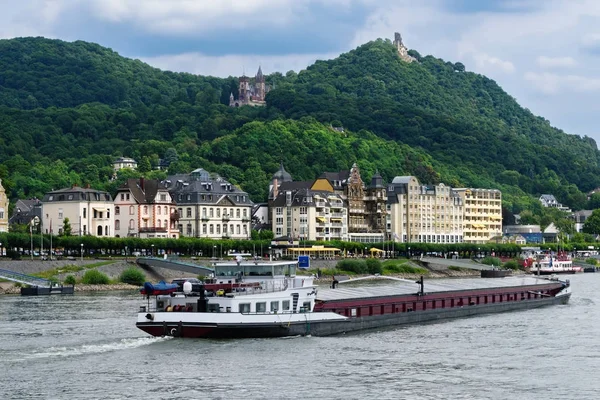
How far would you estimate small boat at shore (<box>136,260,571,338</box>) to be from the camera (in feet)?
197

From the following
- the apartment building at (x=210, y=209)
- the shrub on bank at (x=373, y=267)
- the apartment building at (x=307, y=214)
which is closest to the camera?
the shrub on bank at (x=373, y=267)

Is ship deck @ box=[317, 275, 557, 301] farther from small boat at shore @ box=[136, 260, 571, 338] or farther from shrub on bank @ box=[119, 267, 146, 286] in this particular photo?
shrub on bank @ box=[119, 267, 146, 286]

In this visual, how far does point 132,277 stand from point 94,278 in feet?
17.7

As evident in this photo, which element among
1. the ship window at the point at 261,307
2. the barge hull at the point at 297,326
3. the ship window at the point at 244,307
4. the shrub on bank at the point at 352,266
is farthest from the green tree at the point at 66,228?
the ship window at the point at 244,307

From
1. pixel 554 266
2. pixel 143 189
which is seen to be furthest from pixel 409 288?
pixel 554 266

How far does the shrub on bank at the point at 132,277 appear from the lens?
374 feet

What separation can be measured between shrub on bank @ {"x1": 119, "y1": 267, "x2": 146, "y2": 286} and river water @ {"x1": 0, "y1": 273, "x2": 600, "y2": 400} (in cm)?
4077

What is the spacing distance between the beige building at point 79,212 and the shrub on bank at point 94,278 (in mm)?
32186

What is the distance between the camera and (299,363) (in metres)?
53.3

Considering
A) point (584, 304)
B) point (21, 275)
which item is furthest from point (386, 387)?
point (21, 275)

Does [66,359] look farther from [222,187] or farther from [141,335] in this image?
[222,187]

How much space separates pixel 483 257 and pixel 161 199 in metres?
60.6

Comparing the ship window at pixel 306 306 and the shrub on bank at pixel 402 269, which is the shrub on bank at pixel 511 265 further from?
the ship window at pixel 306 306

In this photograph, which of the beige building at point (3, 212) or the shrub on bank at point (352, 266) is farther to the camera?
the shrub on bank at point (352, 266)
